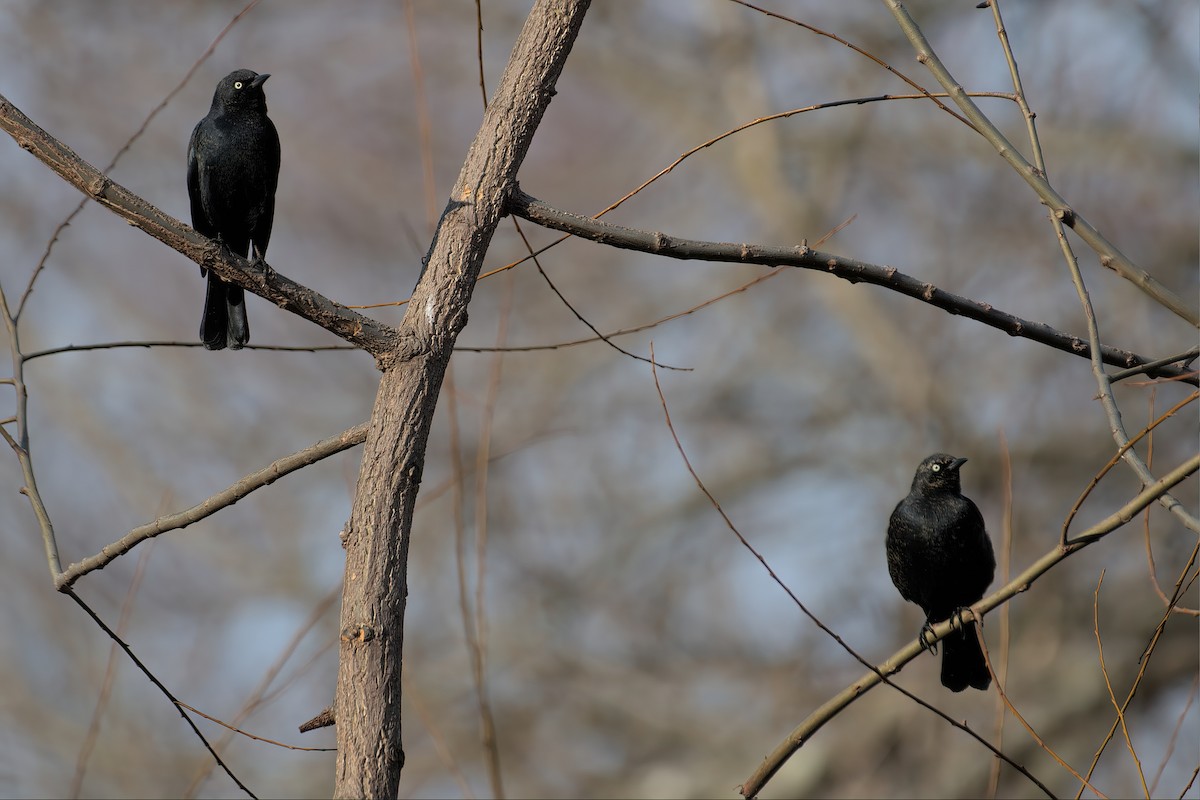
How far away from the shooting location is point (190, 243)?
245cm

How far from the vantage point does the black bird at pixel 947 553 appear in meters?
4.36

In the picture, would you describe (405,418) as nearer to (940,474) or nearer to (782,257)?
(782,257)

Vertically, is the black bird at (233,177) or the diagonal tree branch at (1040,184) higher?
the black bird at (233,177)

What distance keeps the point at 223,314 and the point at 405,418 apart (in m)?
1.79

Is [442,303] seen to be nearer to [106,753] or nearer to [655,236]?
[655,236]

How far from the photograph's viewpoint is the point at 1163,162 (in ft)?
33.9

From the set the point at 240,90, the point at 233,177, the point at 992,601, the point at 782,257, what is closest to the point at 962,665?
the point at 992,601

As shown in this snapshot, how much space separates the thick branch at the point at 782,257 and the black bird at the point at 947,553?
1743 millimetres

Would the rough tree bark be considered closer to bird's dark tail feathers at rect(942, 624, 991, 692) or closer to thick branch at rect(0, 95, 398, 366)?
thick branch at rect(0, 95, 398, 366)

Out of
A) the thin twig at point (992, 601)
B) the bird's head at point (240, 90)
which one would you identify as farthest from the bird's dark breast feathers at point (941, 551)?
the bird's head at point (240, 90)

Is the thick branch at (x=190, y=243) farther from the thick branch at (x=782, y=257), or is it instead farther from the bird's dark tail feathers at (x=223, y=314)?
the bird's dark tail feathers at (x=223, y=314)

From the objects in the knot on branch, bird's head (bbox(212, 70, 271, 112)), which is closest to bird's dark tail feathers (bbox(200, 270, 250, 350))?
bird's head (bbox(212, 70, 271, 112))

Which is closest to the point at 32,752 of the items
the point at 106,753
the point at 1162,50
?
the point at 106,753

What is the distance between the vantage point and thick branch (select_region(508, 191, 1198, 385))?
253 cm
